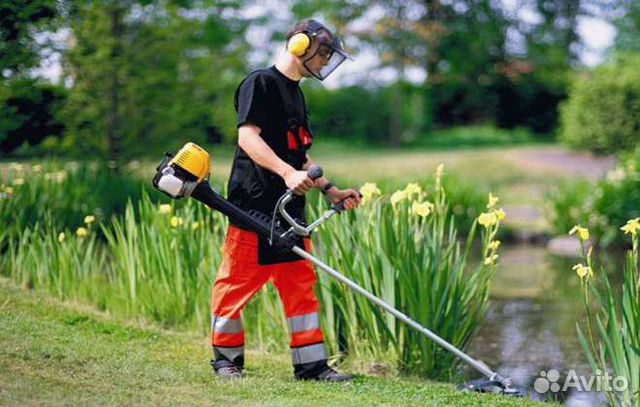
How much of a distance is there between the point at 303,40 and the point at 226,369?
148cm

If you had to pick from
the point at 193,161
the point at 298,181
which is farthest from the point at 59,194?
the point at 298,181

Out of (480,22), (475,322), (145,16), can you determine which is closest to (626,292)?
(475,322)

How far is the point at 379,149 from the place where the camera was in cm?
2730

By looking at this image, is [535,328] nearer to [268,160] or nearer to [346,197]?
[346,197]

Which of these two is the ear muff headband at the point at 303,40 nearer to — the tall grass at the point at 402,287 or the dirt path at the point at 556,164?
the tall grass at the point at 402,287

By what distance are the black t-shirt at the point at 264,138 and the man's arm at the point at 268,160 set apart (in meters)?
0.06

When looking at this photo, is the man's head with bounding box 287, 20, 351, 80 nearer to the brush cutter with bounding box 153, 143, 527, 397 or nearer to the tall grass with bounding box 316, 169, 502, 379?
the brush cutter with bounding box 153, 143, 527, 397

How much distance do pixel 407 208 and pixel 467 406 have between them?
4.36 ft

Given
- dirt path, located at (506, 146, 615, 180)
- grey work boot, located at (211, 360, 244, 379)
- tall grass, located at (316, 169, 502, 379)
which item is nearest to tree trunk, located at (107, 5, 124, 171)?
tall grass, located at (316, 169, 502, 379)

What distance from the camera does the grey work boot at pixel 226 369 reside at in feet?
14.9

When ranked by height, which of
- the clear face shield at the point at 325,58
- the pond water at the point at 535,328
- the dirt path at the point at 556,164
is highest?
the clear face shield at the point at 325,58

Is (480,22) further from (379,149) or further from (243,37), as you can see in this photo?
(243,37)

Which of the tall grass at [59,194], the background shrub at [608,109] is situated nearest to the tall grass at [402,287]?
the tall grass at [59,194]

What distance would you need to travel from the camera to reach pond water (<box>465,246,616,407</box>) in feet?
19.6
